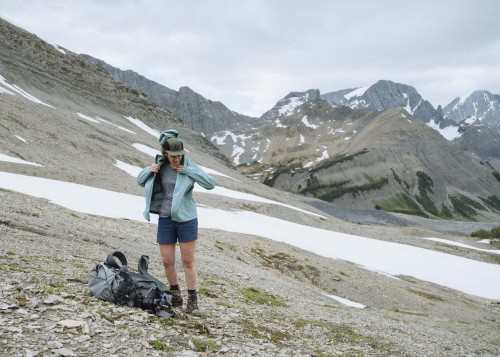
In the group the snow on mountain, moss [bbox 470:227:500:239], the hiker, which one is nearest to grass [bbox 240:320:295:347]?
the hiker

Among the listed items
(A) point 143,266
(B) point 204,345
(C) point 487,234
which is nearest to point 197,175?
(A) point 143,266

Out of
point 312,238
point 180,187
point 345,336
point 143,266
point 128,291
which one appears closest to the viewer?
point 128,291

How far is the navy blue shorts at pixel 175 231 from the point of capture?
1029 cm

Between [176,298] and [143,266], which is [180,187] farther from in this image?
[176,298]

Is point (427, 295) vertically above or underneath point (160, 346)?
underneath

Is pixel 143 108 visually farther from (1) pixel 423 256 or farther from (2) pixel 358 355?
(2) pixel 358 355

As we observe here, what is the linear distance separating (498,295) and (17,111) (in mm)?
73438

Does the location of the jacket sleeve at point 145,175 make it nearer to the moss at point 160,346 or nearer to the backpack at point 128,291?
the backpack at point 128,291

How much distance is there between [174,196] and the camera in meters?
10.1

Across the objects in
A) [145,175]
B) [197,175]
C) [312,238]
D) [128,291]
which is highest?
[197,175]

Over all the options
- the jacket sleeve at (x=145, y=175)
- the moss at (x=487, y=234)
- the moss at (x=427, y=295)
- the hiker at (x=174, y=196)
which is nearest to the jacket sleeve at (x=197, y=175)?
the hiker at (x=174, y=196)

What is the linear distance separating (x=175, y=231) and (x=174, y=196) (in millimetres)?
1015

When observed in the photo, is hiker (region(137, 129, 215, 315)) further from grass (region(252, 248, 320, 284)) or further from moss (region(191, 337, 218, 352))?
grass (region(252, 248, 320, 284))

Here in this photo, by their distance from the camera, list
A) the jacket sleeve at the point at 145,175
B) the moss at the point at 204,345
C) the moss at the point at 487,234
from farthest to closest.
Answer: the moss at the point at 487,234, the jacket sleeve at the point at 145,175, the moss at the point at 204,345
